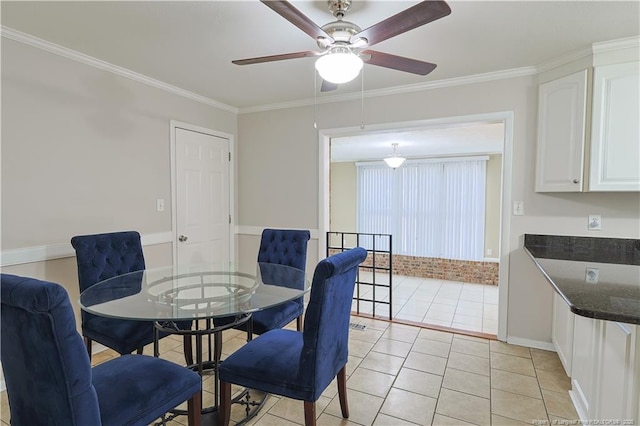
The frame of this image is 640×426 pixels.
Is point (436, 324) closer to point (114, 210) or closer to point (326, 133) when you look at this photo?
point (326, 133)

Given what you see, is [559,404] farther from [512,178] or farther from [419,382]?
[512,178]

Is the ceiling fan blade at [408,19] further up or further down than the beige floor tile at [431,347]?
further up

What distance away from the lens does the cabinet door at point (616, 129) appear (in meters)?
2.22

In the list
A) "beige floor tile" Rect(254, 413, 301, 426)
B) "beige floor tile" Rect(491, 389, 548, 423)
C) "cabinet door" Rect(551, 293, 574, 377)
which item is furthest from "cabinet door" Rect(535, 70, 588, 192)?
"beige floor tile" Rect(254, 413, 301, 426)

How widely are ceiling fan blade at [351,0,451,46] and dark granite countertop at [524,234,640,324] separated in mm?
1246

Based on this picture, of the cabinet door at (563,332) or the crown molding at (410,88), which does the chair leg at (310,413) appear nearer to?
the cabinet door at (563,332)

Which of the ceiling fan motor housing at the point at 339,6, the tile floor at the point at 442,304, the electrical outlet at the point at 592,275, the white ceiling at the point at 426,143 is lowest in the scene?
the tile floor at the point at 442,304

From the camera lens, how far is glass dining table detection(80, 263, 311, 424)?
1.61 meters

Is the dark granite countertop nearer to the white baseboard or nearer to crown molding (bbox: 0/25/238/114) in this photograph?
the white baseboard

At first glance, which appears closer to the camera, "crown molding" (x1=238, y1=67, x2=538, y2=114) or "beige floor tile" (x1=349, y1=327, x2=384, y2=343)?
"crown molding" (x1=238, y1=67, x2=538, y2=114)

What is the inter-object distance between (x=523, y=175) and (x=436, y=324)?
169cm

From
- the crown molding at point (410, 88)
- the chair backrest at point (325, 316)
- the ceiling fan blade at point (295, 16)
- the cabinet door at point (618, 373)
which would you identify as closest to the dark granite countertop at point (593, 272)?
the cabinet door at point (618, 373)

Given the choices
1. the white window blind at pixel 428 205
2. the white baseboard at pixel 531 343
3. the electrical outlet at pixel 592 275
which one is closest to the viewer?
the electrical outlet at pixel 592 275

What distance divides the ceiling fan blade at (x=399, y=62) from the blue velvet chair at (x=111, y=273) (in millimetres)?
1981
